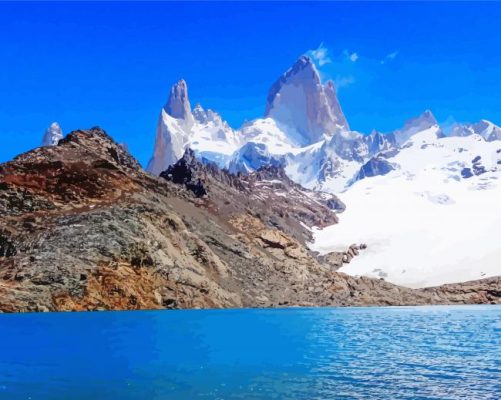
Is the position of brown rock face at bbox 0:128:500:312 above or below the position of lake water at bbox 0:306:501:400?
above

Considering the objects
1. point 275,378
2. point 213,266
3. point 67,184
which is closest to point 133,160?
point 67,184

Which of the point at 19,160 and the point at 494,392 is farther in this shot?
the point at 19,160

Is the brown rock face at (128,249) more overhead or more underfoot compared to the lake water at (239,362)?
more overhead

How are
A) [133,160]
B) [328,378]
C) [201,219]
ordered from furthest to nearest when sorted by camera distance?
[133,160] → [201,219] → [328,378]

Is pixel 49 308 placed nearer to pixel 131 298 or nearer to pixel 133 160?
pixel 131 298

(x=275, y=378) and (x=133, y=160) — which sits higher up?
(x=133, y=160)

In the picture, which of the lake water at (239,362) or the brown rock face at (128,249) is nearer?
the lake water at (239,362)
